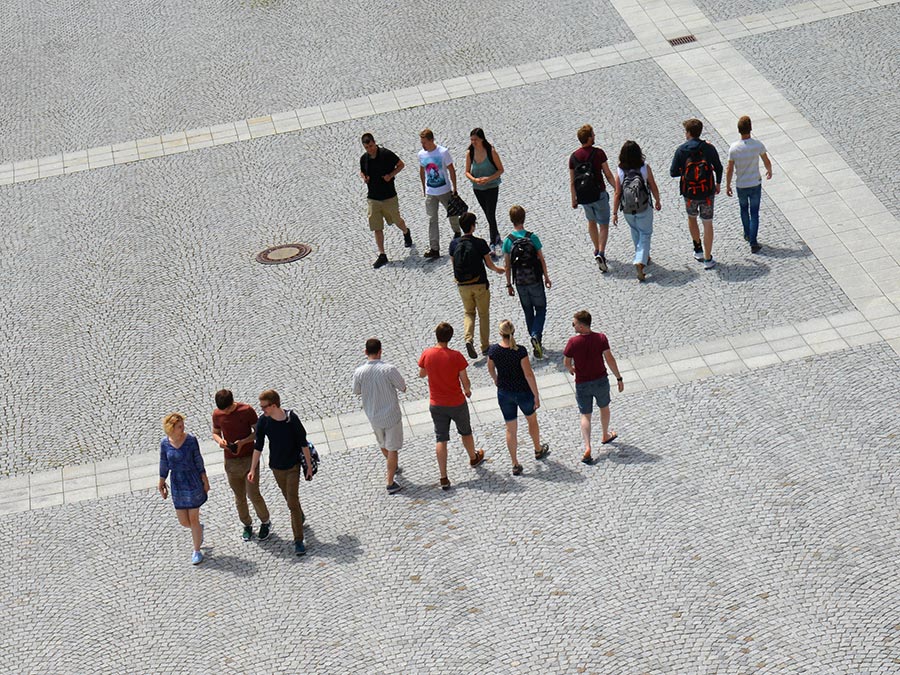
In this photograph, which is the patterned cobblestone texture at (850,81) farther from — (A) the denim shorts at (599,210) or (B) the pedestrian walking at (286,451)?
(B) the pedestrian walking at (286,451)

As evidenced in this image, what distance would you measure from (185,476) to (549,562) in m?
3.12

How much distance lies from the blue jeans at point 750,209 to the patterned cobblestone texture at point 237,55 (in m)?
5.93

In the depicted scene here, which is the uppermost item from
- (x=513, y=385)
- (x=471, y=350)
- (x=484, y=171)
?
(x=484, y=171)

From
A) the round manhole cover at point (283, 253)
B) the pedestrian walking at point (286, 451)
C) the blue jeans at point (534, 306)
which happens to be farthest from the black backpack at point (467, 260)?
the round manhole cover at point (283, 253)

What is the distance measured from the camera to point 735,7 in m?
20.5

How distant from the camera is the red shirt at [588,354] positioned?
11.4m

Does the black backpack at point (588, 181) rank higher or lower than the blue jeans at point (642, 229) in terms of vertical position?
higher

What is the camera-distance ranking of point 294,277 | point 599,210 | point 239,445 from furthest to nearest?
1. point 294,277
2. point 599,210
3. point 239,445

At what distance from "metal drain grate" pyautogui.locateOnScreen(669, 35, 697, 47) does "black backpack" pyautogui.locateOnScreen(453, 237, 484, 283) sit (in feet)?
25.8

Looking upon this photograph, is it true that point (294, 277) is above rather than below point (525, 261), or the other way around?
above

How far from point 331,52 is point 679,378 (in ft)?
33.5

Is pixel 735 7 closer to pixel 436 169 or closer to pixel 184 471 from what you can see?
pixel 436 169

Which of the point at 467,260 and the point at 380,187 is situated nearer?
the point at 467,260

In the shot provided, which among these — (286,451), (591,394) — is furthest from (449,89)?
(286,451)
